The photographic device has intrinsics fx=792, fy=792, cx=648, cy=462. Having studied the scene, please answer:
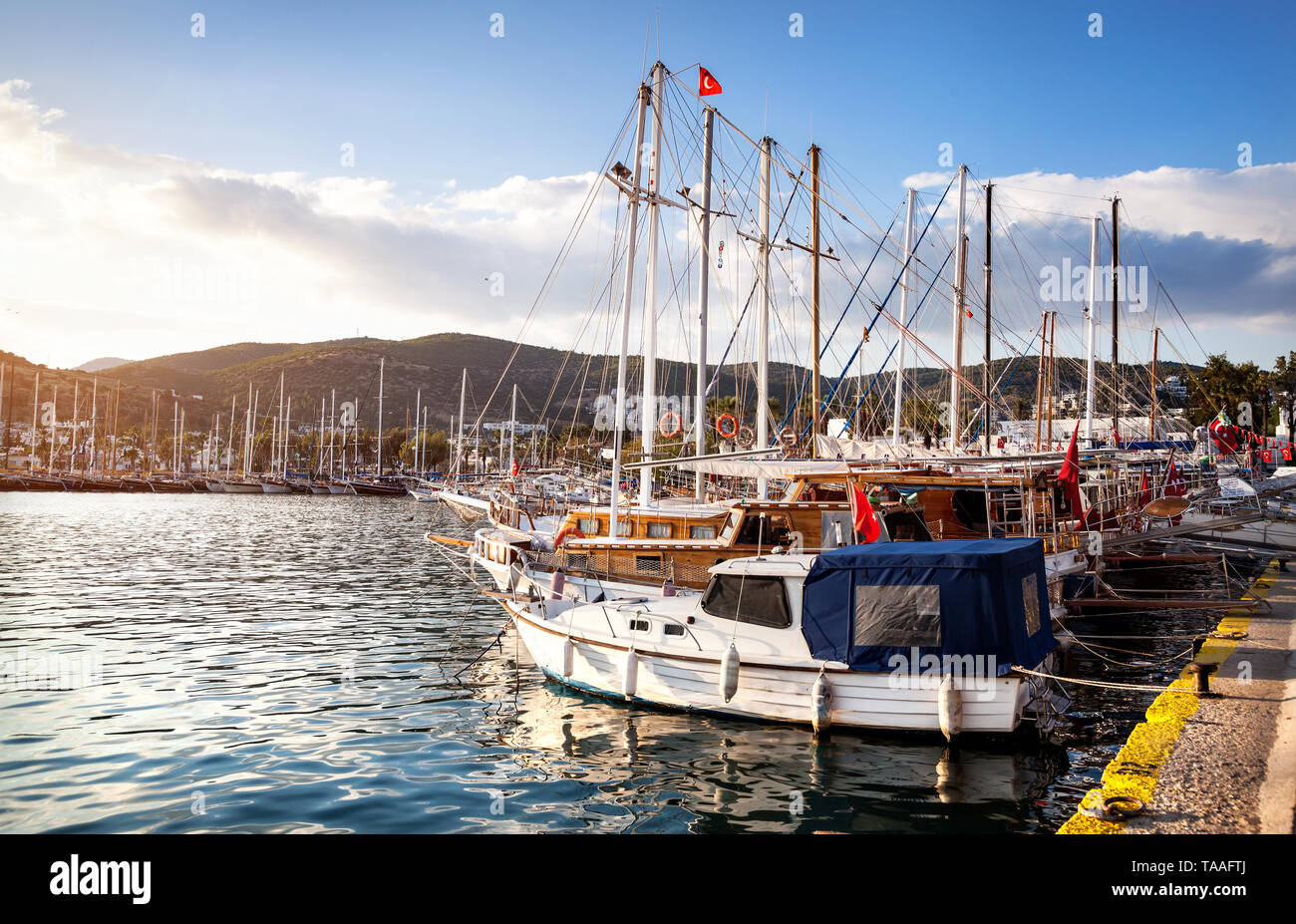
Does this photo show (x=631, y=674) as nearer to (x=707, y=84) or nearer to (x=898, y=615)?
(x=898, y=615)

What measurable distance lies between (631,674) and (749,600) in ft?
8.39

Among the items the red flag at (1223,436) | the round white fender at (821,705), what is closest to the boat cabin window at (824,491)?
the round white fender at (821,705)

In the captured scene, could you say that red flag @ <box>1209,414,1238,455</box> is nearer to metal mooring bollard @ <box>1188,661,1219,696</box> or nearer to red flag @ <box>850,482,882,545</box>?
red flag @ <box>850,482,882,545</box>

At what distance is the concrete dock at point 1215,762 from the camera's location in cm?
791

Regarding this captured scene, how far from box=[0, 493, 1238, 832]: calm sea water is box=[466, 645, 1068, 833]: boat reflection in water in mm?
41

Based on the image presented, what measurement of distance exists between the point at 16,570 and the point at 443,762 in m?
30.6

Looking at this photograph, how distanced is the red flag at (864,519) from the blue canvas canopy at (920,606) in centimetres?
366

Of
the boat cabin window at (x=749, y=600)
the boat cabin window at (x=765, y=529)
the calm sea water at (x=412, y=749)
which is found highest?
the boat cabin window at (x=765, y=529)

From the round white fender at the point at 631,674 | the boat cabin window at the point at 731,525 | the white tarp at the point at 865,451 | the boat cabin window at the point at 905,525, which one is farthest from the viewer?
the white tarp at the point at 865,451

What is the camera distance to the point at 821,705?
12.8 m

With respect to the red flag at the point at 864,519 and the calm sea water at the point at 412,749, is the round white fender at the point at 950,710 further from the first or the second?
the red flag at the point at 864,519

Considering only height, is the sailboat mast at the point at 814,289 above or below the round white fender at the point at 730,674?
above

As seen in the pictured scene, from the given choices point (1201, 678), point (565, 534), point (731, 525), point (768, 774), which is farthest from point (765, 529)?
point (1201, 678)
